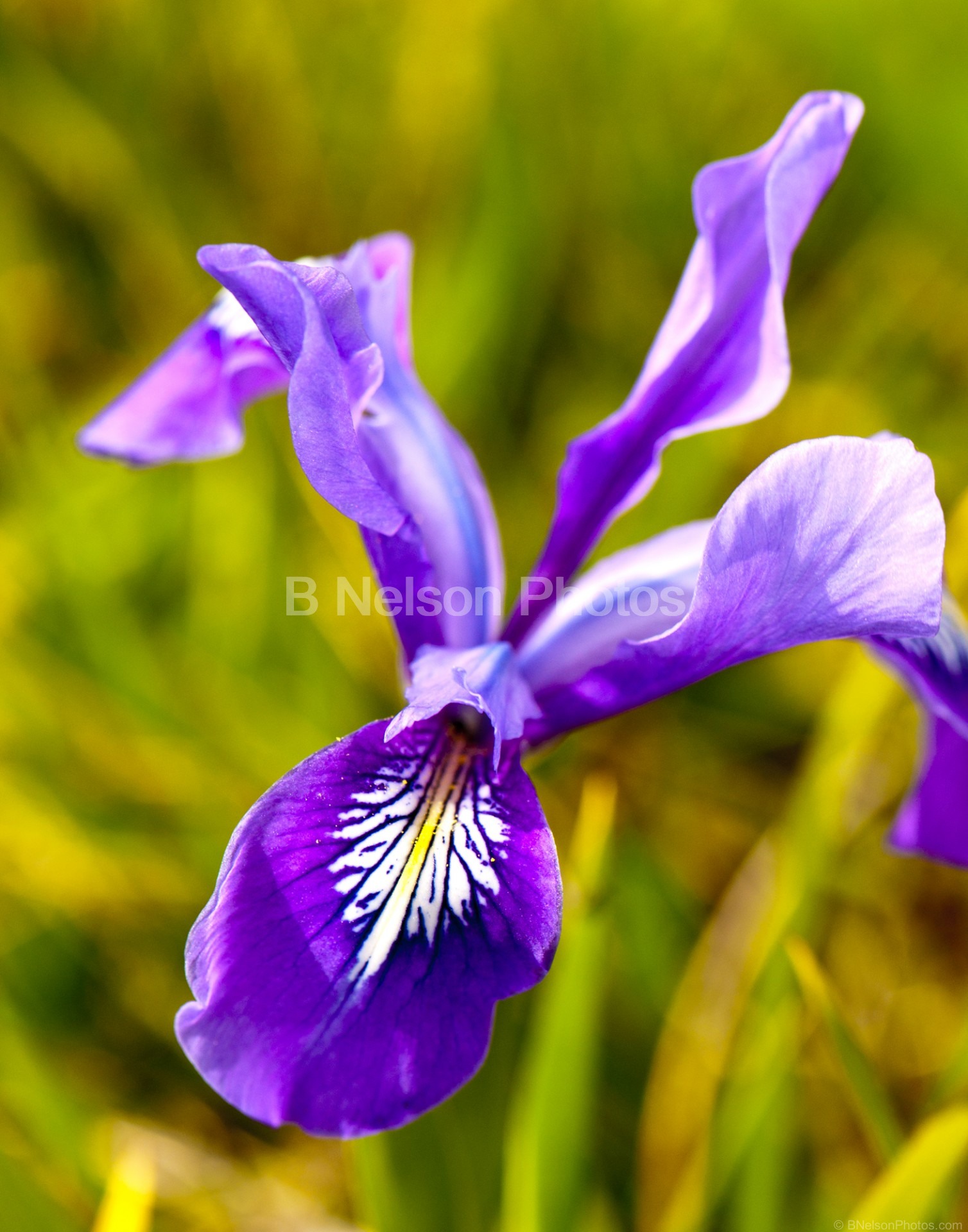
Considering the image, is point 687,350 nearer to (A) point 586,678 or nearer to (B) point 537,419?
(A) point 586,678

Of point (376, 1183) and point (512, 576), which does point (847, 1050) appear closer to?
point (376, 1183)

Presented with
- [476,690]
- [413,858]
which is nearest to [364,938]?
[413,858]

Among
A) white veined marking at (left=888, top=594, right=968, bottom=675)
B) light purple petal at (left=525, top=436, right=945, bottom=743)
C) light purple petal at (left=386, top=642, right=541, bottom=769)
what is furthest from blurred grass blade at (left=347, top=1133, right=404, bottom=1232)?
white veined marking at (left=888, top=594, right=968, bottom=675)

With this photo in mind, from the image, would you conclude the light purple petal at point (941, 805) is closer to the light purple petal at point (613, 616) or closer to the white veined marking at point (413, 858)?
the light purple petal at point (613, 616)

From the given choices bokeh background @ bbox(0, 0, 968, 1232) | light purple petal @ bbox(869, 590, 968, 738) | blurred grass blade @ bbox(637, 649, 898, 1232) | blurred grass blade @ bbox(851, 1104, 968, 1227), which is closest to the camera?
blurred grass blade @ bbox(851, 1104, 968, 1227)

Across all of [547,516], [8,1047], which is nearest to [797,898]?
[8,1047]

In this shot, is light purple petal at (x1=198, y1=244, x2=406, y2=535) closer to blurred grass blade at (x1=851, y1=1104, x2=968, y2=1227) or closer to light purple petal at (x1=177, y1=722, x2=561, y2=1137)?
light purple petal at (x1=177, y1=722, x2=561, y2=1137)
